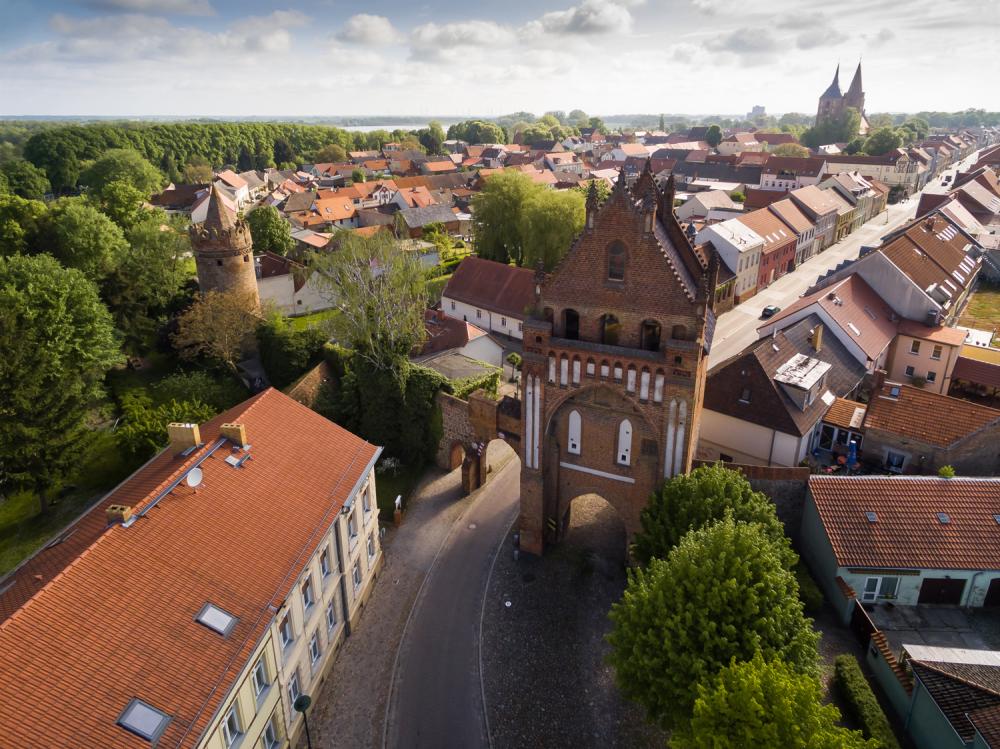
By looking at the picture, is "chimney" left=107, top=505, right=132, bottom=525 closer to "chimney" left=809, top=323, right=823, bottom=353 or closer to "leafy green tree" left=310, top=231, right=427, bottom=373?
"leafy green tree" left=310, top=231, right=427, bottom=373

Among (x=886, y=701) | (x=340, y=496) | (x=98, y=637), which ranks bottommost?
(x=886, y=701)

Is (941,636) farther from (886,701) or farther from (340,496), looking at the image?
(340,496)

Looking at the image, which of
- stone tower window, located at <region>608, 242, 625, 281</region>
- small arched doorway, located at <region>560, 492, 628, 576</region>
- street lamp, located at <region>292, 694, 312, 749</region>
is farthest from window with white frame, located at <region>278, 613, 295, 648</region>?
stone tower window, located at <region>608, 242, 625, 281</region>

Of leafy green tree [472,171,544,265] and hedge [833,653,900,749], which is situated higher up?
leafy green tree [472,171,544,265]

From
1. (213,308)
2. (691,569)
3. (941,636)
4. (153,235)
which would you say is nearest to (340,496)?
(691,569)

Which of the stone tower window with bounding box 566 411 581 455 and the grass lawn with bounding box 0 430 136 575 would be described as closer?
the stone tower window with bounding box 566 411 581 455

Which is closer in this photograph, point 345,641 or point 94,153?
point 345,641
